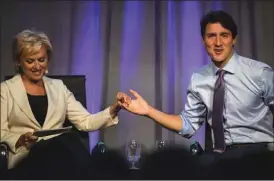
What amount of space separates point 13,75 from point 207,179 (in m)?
0.97

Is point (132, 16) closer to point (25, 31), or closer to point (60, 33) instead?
point (60, 33)

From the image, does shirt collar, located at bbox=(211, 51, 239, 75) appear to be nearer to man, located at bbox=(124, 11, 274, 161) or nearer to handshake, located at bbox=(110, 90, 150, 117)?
man, located at bbox=(124, 11, 274, 161)

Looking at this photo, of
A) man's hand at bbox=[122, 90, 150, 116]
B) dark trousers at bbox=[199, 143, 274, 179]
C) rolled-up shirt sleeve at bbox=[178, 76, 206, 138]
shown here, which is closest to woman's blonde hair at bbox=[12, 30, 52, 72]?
man's hand at bbox=[122, 90, 150, 116]

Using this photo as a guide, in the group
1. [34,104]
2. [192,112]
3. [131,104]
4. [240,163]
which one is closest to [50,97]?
[34,104]

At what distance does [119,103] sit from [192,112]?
33cm

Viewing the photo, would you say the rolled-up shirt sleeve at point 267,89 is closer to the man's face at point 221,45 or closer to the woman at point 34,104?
the man's face at point 221,45

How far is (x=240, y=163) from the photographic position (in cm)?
192

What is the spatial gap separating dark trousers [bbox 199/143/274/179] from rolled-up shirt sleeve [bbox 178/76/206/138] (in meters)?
0.15

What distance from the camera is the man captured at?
6.29 feet

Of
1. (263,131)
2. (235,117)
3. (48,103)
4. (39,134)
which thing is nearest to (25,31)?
(48,103)

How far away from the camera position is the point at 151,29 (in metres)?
2.04

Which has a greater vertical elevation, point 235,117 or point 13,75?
point 13,75

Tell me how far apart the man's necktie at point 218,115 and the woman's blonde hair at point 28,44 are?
765 millimetres

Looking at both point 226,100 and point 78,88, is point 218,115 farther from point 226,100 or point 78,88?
point 78,88
